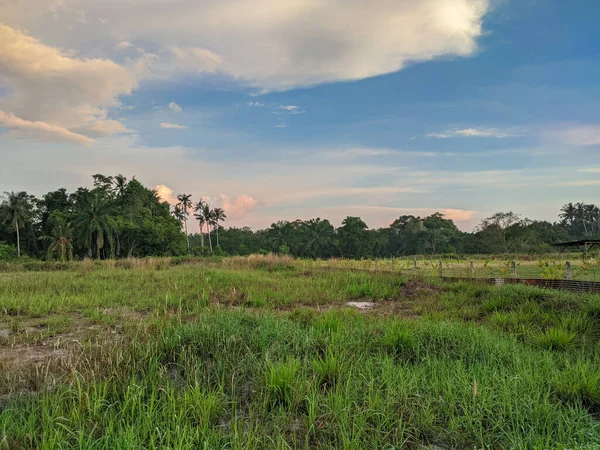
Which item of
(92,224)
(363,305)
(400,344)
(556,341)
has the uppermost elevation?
(92,224)

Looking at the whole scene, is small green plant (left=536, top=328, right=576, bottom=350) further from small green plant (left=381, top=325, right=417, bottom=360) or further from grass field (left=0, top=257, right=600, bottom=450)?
small green plant (left=381, top=325, right=417, bottom=360)

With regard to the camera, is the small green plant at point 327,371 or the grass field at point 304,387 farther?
the small green plant at point 327,371

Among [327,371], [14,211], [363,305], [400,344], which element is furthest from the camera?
[14,211]

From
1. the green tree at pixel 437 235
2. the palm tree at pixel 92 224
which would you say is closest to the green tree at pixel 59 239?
the palm tree at pixel 92 224

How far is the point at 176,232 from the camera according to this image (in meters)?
46.2

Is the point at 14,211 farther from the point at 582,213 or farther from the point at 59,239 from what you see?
the point at 582,213

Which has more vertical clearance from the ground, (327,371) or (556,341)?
(327,371)

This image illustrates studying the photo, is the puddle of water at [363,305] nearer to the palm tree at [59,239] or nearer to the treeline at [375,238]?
the palm tree at [59,239]

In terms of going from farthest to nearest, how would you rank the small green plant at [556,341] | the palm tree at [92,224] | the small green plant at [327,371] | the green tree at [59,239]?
the palm tree at [92,224]
the green tree at [59,239]
the small green plant at [556,341]
the small green plant at [327,371]

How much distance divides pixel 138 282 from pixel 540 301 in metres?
11.9

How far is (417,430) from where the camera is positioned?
2523mm

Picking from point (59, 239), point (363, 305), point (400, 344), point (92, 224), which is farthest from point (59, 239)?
point (400, 344)

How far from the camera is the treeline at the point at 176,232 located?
39.0 metres

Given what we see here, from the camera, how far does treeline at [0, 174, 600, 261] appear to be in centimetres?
3900
